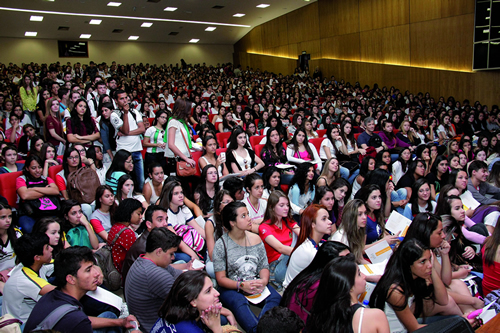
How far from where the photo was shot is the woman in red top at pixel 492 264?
2.76 metres

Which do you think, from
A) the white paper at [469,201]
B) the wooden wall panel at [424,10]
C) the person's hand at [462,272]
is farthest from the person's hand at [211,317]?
the wooden wall panel at [424,10]

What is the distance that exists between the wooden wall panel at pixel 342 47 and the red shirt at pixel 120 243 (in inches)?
542

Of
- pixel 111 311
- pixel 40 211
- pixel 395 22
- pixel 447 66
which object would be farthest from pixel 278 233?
pixel 395 22

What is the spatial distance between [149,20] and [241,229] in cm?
1635

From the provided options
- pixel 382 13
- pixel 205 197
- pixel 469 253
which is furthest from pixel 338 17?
pixel 469 253

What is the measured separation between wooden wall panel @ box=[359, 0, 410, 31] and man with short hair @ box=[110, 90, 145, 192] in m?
11.3

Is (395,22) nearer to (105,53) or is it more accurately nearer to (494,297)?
(494,297)

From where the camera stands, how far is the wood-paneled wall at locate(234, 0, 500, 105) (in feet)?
37.8

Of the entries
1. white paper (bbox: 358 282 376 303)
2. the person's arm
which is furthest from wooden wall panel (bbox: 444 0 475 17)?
the person's arm

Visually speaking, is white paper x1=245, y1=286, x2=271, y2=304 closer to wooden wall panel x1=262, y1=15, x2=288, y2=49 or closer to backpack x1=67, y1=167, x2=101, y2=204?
backpack x1=67, y1=167, x2=101, y2=204

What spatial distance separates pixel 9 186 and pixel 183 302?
10.4 feet

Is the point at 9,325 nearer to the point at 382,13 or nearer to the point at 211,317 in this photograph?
the point at 211,317

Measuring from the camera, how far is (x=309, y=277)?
7.37ft

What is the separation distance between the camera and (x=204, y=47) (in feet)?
73.8
